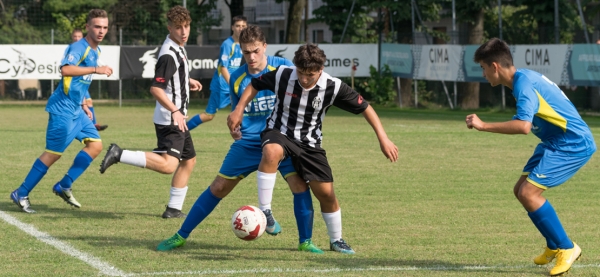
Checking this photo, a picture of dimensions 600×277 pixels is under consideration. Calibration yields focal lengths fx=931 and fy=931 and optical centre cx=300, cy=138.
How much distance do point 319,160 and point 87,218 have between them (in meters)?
2.84

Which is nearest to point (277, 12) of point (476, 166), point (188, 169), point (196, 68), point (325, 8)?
point (325, 8)

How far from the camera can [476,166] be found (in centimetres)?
1267

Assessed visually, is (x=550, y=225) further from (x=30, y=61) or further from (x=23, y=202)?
(x=30, y=61)

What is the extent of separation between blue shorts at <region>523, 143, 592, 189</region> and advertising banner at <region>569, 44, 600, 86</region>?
15552 millimetres

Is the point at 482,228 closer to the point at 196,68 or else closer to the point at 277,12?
the point at 196,68

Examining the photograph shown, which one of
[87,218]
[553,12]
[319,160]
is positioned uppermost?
[553,12]

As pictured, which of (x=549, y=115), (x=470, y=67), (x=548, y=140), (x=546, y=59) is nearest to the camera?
(x=549, y=115)

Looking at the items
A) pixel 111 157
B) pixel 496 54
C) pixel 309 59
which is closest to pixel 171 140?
pixel 111 157

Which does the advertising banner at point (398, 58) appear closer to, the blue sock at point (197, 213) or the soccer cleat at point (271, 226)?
the soccer cleat at point (271, 226)

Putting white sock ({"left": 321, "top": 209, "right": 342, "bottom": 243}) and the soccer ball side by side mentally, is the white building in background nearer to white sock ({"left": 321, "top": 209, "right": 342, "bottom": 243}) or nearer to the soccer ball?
white sock ({"left": 321, "top": 209, "right": 342, "bottom": 243})

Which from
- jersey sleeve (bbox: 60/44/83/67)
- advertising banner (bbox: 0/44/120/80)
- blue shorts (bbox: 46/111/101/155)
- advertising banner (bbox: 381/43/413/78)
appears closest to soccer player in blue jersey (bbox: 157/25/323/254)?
jersey sleeve (bbox: 60/44/83/67)

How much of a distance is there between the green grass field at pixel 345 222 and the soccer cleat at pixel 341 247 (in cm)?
8

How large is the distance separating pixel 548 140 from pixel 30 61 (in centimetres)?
2147

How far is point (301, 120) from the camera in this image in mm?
6703
